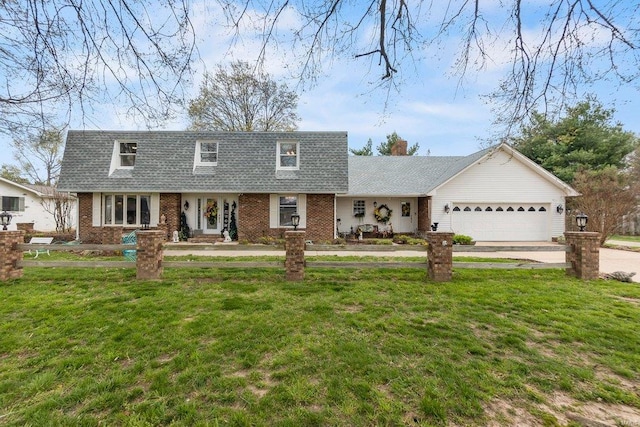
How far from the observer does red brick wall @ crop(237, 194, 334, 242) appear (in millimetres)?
13820

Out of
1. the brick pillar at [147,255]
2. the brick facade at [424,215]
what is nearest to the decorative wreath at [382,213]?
the brick facade at [424,215]

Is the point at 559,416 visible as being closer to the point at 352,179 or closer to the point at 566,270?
the point at 566,270

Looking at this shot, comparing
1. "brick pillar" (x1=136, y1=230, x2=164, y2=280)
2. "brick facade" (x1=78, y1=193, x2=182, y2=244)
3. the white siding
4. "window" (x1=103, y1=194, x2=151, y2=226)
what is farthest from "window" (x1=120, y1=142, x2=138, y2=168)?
the white siding

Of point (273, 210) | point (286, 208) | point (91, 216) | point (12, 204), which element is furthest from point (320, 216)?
point (12, 204)

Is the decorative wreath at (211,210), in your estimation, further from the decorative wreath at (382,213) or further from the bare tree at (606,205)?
the bare tree at (606,205)

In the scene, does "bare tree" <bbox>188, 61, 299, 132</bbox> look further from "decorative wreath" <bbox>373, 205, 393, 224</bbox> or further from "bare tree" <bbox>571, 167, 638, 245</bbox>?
"bare tree" <bbox>571, 167, 638, 245</bbox>

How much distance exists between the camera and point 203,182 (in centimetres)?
1377

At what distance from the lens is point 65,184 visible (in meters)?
13.3

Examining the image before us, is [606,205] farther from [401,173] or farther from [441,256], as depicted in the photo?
[441,256]

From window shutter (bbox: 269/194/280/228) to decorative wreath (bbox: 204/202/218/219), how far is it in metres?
2.68

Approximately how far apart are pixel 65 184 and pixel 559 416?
674 inches

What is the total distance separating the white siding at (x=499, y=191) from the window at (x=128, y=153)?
1472 centimetres

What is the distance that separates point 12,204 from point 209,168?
1836 cm

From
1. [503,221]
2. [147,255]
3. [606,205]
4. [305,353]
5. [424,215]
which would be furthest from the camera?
[424,215]
